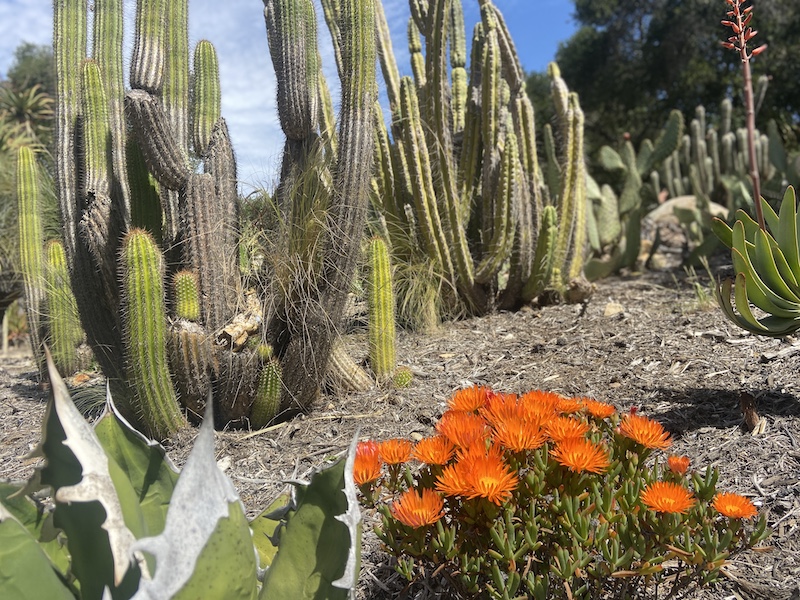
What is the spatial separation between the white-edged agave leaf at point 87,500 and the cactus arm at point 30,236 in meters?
4.16

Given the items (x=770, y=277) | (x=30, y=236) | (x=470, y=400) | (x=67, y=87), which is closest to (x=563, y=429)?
(x=470, y=400)

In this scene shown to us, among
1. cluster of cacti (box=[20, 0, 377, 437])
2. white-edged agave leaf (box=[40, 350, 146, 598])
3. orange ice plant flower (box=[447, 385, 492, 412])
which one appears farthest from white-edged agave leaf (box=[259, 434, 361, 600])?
cluster of cacti (box=[20, 0, 377, 437])

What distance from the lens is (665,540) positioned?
1329 millimetres

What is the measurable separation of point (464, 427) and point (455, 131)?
4.18 metres

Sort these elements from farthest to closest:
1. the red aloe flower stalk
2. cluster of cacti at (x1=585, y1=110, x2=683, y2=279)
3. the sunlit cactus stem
Result: cluster of cacti at (x1=585, y1=110, x2=683, y2=279), the sunlit cactus stem, the red aloe flower stalk

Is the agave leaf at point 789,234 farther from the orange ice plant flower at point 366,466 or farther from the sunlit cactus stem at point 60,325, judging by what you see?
the sunlit cactus stem at point 60,325

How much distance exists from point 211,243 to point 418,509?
1910 millimetres

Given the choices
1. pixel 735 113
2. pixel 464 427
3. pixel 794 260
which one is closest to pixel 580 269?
pixel 794 260

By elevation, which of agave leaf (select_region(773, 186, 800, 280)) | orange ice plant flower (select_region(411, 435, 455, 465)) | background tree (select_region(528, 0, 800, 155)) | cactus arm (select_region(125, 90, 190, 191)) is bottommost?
orange ice plant flower (select_region(411, 435, 455, 465))

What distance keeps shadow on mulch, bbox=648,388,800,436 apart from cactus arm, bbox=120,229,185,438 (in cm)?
202

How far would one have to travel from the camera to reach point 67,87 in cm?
371

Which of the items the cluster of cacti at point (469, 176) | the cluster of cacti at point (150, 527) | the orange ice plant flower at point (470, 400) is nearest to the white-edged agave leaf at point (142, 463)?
the cluster of cacti at point (150, 527)

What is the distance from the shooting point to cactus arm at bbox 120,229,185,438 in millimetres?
2668

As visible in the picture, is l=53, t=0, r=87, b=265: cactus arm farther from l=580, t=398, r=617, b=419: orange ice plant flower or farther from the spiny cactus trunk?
l=580, t=398, r=617, b=419: orange ice plant flower
